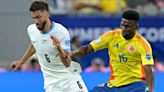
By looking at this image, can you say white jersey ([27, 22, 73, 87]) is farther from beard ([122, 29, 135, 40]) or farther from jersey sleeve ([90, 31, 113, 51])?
beard ([122, 29, 135, 40])

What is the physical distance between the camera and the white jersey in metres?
7.10

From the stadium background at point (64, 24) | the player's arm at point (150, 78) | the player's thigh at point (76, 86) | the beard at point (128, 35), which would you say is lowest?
the stadium background at point (64, 24)

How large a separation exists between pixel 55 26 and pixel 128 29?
87 centimetres

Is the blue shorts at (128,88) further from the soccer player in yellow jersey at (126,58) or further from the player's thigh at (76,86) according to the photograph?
the player's thigh at (76,86)

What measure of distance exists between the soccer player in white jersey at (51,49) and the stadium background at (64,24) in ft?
11.0

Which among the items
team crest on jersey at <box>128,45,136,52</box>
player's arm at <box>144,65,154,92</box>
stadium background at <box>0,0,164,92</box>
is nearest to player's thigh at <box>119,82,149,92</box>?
player's arm at <box>144,65,154,92</box>

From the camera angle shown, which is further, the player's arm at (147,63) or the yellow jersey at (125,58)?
the yellow jersey at (125,58)

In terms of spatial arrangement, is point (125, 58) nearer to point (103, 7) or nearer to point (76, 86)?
point (76, 86)

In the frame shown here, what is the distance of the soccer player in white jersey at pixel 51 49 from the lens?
23.1 feet

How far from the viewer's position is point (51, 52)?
23.5 feet

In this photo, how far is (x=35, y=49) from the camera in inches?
296

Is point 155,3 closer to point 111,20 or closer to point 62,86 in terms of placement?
point 111,20

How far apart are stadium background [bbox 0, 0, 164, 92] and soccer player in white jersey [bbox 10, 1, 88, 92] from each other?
3362mm

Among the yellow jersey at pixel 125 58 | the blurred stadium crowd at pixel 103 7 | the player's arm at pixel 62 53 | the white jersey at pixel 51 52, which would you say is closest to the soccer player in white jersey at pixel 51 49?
the white jersey at pixel 51 52
